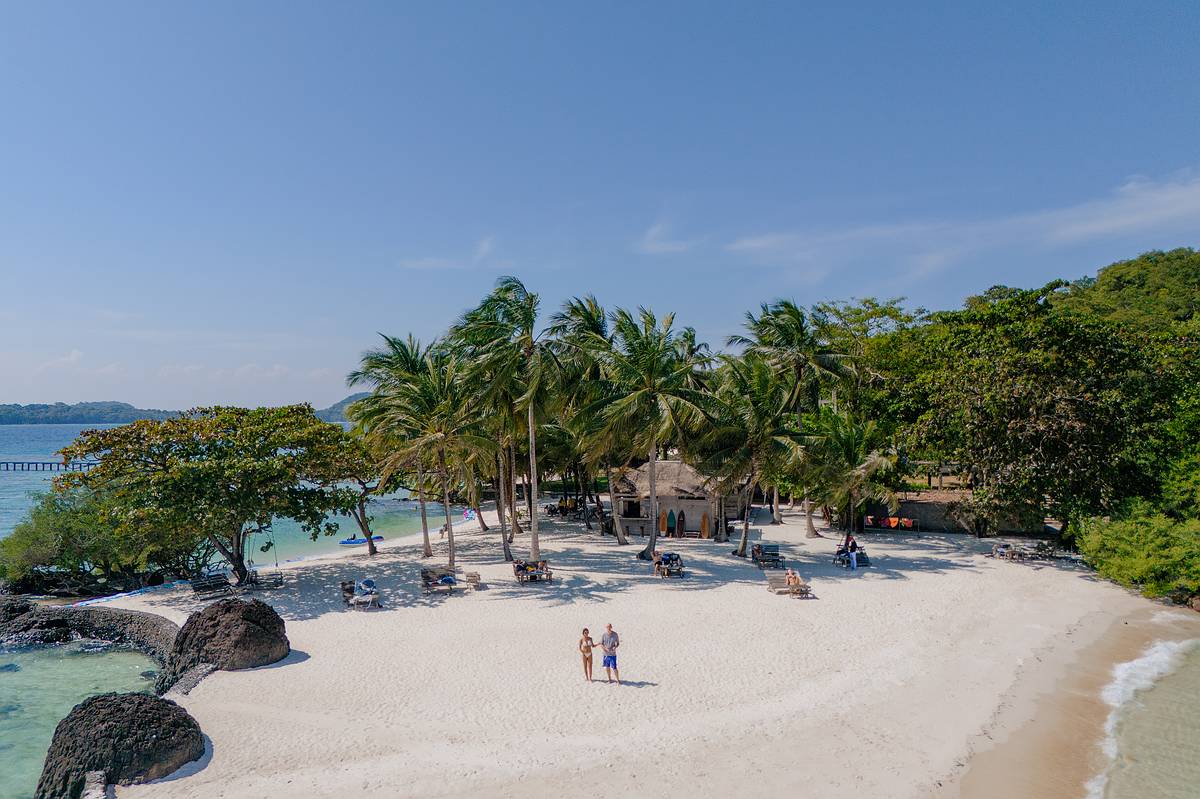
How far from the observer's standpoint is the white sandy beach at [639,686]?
29.9 ft

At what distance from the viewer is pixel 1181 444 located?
19.9m

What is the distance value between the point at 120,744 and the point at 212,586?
10.8 m

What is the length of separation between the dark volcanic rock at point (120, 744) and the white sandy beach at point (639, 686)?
0.28m

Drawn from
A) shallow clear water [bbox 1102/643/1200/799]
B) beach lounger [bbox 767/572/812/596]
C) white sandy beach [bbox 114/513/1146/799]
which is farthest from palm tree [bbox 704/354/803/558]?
shallow clear water [bbox 1102/643/1200/799]

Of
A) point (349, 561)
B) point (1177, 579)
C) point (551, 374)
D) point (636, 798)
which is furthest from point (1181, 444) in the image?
point (349, 561)

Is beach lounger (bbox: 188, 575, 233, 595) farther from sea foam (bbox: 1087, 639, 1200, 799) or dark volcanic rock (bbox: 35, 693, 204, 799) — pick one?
sea foam (bbox: 1087, 639, 1200, 799)

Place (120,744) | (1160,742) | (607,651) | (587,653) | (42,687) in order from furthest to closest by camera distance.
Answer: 1. (42,687)
2. (587,653)
3. (607,651)
4. (1160,742)
5. (120,744)

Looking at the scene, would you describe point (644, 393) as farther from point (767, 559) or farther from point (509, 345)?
point (767, 559)

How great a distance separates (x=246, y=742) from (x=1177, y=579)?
22.5 meters

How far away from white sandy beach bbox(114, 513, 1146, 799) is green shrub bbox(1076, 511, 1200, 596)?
881 millimetres

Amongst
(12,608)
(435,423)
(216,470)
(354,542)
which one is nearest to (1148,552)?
(435,423)

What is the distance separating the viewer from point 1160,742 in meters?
10.6

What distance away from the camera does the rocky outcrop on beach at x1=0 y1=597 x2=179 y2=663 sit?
658 inches

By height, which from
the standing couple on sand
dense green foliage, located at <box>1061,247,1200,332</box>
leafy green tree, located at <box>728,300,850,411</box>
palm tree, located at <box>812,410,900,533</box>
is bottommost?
the standing couple on sand
